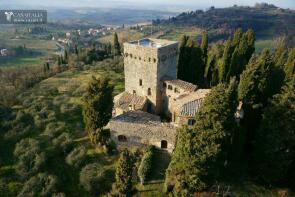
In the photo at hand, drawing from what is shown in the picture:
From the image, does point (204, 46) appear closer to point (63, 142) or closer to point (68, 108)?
point (68, 108)

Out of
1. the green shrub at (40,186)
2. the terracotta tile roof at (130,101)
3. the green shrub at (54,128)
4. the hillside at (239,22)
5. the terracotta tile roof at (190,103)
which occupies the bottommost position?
the green shrub at (40,186)

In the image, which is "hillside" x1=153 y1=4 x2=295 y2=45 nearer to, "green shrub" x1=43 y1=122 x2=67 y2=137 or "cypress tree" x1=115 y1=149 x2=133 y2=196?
"green shrub" x1=43 y1=122 x2=67 y2=137

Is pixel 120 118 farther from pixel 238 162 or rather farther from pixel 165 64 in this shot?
pixel 238 162

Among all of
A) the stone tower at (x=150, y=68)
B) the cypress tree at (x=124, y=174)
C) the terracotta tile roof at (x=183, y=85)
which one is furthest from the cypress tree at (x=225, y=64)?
the cypress tree at (x=124, y=174)

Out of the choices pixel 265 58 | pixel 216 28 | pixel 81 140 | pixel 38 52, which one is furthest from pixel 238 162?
pixel 216 28

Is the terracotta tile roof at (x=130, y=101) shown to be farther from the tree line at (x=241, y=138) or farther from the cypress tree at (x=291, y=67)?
the cypress tree at (x=291, y=67)
